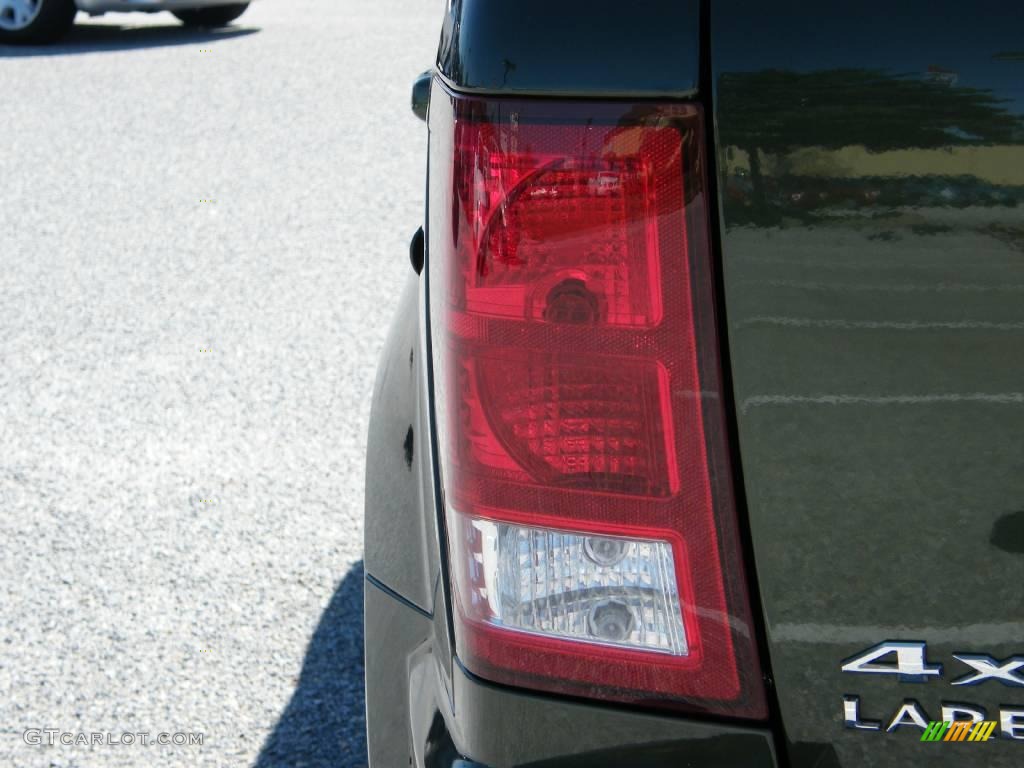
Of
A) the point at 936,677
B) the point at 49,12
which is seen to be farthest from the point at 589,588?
the point at 49,12

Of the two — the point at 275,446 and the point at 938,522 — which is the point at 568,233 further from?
the point at 275,446

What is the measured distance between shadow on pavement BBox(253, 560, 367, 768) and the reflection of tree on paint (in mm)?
1656

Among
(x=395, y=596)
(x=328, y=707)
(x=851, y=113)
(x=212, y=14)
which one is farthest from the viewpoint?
(x=212, y=14)

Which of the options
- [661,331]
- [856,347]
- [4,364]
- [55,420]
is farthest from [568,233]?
[4,364]

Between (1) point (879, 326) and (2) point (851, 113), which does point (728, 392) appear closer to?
(1) point (879, 326)

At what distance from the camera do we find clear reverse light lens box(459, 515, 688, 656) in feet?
3.54

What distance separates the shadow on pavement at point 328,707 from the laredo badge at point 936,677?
144 cm

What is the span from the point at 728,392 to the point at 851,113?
24 cm

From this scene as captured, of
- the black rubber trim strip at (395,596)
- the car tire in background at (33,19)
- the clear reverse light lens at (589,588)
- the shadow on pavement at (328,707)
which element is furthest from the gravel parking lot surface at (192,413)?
the car tire in background at (33,19)

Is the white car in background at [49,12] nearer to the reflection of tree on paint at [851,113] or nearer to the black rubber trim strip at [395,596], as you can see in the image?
the black rubber trim strip at [395,596]

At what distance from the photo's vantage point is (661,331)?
1.03 metres

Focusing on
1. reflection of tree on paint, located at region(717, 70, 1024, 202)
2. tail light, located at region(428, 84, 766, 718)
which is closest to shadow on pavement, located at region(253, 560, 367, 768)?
tail light, located at region(428, 84, 766, 718)

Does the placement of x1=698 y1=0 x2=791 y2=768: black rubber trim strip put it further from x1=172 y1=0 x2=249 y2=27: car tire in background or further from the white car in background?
x1=172 y1=0 x2=249 y2=27: car tire in background

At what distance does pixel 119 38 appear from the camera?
10609mm
